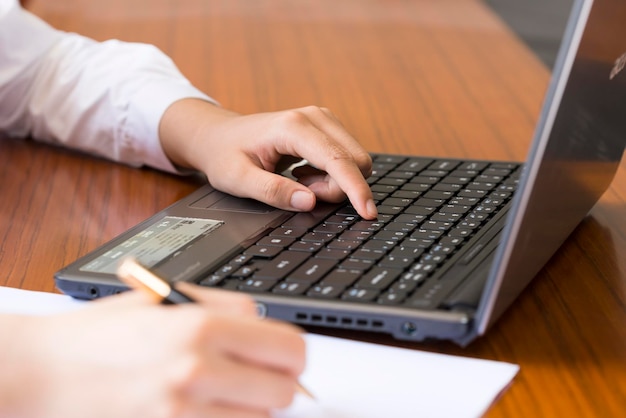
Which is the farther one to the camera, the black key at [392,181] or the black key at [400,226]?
the black key at [392,181]

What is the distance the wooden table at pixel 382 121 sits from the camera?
2.05ft

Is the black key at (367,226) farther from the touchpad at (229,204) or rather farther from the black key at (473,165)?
the black key at (473,165)

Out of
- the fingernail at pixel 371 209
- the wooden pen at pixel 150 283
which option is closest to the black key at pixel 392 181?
the fingernail at pixel 371 209

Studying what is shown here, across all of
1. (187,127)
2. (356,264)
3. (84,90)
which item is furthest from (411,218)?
(84,90)

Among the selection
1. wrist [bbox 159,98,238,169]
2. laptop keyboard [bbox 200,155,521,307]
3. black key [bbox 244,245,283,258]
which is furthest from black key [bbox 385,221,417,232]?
wrist [bbox 159,98,238,169]

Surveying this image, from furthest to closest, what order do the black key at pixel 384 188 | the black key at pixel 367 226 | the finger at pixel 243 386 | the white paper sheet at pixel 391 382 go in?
the black key at pixel 384 188, the black key at pixel 367 226, the white paper sheet at pixel 391 382, the finger at pixel 243 386

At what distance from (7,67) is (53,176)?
24 cm

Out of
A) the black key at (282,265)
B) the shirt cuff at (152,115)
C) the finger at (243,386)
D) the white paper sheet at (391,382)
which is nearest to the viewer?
the finger at (243,386)

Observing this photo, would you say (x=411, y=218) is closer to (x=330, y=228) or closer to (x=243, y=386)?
(x=330, y=228)

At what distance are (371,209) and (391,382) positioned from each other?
23cm

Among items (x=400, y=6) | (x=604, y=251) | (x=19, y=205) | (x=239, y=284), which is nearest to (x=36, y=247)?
(x=19, y=205)

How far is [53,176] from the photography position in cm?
100

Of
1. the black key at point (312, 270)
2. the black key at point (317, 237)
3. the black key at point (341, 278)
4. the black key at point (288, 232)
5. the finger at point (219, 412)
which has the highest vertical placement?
the finger at point (219, 412)

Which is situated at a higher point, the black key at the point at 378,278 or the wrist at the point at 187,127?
the black key at the point at 378,278
